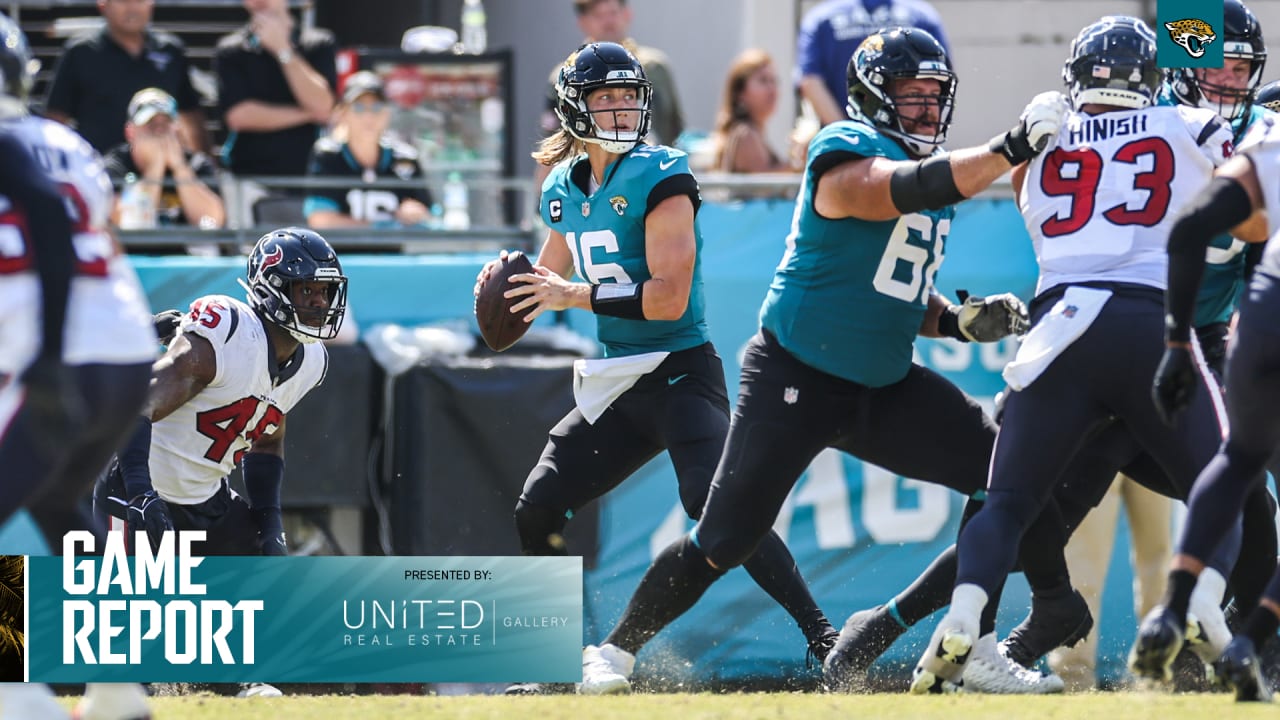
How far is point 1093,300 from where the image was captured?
4.56 m

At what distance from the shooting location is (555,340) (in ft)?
23.0

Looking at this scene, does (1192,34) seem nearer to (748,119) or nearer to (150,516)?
(748,119)

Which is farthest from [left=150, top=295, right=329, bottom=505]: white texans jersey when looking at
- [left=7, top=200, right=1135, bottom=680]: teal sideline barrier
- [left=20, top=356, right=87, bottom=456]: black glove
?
[left=20, top=356, right=87, bottom=456]: black glove

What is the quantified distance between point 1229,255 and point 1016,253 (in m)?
1.74

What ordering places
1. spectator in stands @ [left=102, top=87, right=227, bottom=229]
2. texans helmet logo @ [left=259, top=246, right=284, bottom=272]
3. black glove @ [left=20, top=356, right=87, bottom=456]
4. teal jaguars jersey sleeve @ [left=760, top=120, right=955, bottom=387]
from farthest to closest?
1. spectator in stands @ [left=102, top=87, right=227, bottom=229]
2. texans helmet logo @ [left=259, top=246, right=284, bottom=272]
3. teal jaguars jersey sleeve @ [left=760, top=120, right=955, bottom=387]
4. black glove @ [left=20, top=356, right=87, bottom=456]

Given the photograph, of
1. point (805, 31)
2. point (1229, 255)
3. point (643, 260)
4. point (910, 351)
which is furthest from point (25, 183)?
point (805, 31)

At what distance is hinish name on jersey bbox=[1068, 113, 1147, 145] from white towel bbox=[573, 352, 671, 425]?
140 centimetres

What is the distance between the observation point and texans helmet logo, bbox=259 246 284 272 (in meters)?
5.52

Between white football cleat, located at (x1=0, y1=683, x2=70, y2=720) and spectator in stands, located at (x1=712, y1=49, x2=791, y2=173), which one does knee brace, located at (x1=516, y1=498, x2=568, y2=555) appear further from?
spectator in stands, located at (x1=712, y1=49, x2=791, y2=173)

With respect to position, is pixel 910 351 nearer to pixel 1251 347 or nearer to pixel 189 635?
pixel 1251 347

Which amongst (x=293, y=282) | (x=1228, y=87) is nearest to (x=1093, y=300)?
(x=1228, y=87)

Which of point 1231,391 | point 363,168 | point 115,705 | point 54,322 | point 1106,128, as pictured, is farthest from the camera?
point 363,168

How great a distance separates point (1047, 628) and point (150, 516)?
8.85 feet

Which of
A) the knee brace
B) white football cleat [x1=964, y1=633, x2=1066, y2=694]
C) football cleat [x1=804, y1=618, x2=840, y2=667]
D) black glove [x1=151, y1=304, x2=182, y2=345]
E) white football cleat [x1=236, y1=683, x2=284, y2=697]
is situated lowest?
white football cleat [x1=236, y1=683, x2=284, y2=697]
